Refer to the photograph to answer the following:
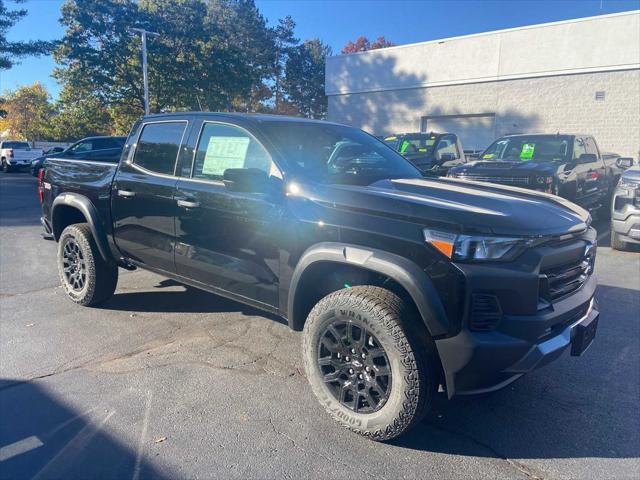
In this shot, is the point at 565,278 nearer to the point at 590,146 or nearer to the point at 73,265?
the point at 73,265

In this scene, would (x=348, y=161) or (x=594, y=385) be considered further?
(x=348, y=161)

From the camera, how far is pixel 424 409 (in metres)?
2.60

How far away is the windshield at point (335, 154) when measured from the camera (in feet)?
11.0

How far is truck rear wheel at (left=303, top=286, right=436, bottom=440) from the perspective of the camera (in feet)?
Result: 8.42

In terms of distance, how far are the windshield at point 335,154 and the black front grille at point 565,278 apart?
4.20 ft

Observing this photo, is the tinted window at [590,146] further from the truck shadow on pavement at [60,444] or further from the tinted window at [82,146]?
the tinted window at [82,146]

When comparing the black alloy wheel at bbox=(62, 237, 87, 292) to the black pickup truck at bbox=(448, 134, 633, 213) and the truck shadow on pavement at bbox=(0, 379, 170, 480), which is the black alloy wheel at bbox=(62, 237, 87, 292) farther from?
the black pickup truck at bbox=(448, 134, 633, 213)

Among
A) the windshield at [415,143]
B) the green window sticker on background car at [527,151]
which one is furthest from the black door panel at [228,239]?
the windshield at [415,143]

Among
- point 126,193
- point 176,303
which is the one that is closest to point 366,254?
point 126,193

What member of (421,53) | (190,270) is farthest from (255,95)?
(190,270)

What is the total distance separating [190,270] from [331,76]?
2763 centimetres

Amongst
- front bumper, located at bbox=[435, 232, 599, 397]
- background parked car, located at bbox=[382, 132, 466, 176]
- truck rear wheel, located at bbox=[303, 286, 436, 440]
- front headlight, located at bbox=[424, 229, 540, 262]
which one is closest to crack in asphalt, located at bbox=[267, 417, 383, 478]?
truck rear wheel, located at bbox=[303, 286, 436, 440]

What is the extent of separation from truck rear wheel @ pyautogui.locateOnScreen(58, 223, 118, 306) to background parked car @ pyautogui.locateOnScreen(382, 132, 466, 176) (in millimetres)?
7293

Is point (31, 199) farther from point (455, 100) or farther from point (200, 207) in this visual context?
point (455, 100)
